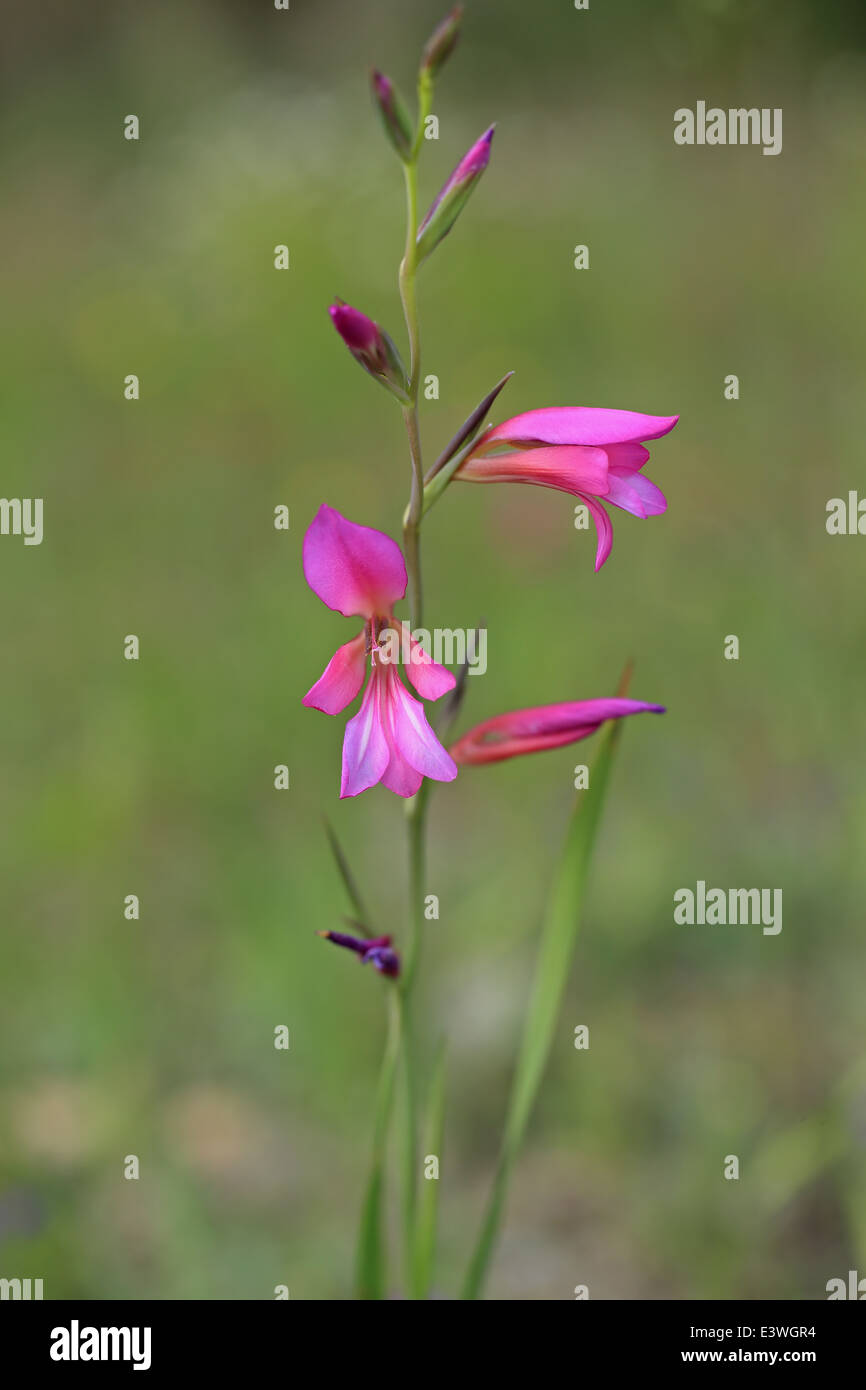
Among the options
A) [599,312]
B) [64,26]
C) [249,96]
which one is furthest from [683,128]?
[64,26]

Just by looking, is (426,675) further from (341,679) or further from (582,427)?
(582,427)

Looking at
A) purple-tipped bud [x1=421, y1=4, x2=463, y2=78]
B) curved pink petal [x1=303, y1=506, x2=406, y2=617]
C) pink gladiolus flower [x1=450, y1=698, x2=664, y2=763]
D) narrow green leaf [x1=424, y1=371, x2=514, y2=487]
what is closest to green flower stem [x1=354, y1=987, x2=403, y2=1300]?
pink gladiolus flower [x1=450, y1=698, x2=664, y2=763]

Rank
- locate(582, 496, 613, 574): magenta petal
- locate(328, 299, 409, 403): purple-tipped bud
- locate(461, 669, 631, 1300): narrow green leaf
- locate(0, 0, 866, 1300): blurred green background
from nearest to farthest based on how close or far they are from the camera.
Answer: locate(328, 299, 409, 403): purple-tipped bud → locate(582, 496, 613, 574): magenta petal → locate(461, 669, 631, 1300): narrow green leaf → locate(0, 0, 866, 1300): blurred green background

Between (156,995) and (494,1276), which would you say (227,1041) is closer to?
(156,995)

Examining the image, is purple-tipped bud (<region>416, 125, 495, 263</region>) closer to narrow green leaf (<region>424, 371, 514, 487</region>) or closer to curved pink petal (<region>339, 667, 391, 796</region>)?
narrow green leaf (<region>424, 371, 514, 487</region>)

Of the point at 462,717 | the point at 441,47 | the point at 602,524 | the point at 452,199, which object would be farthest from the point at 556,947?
the point at 462,717

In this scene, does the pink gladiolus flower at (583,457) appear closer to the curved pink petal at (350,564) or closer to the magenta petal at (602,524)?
the magenta petal at (602,524)

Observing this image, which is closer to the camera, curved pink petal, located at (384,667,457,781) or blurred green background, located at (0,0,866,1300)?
curved pink petal, located at (384,667,457,781)
